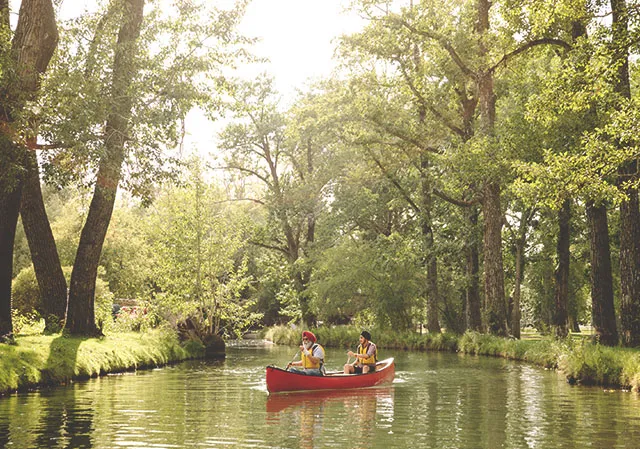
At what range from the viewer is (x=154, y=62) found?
60.4 feet

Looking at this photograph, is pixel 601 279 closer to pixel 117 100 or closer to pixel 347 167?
pixel 117 100

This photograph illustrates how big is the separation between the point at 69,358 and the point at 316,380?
262 inches

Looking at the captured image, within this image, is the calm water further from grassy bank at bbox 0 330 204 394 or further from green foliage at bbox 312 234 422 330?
green foliage at bbox 312 234 422 330

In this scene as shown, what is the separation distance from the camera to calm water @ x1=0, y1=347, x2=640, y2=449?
33.0ft

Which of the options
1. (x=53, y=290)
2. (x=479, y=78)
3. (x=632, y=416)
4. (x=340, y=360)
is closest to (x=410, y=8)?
(x=479, y=78)

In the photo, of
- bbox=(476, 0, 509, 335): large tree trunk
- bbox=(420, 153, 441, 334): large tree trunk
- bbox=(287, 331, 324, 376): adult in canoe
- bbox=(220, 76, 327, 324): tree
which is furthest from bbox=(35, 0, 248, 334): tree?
bbox=(220, 76, 327, 324): tree

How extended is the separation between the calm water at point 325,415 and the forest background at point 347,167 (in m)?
3.83

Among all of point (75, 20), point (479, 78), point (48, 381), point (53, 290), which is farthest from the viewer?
point (479, 78)

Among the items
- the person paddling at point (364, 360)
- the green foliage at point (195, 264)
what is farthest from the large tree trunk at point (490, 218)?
the green foliage at point (195, 264)

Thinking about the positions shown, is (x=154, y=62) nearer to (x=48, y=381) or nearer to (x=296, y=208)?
(x=48, y=381)

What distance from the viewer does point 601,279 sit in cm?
1930

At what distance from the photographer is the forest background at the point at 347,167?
15562 millimetres

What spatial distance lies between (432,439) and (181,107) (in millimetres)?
11890

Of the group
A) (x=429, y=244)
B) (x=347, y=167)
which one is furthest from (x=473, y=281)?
(x=347, y=167)
